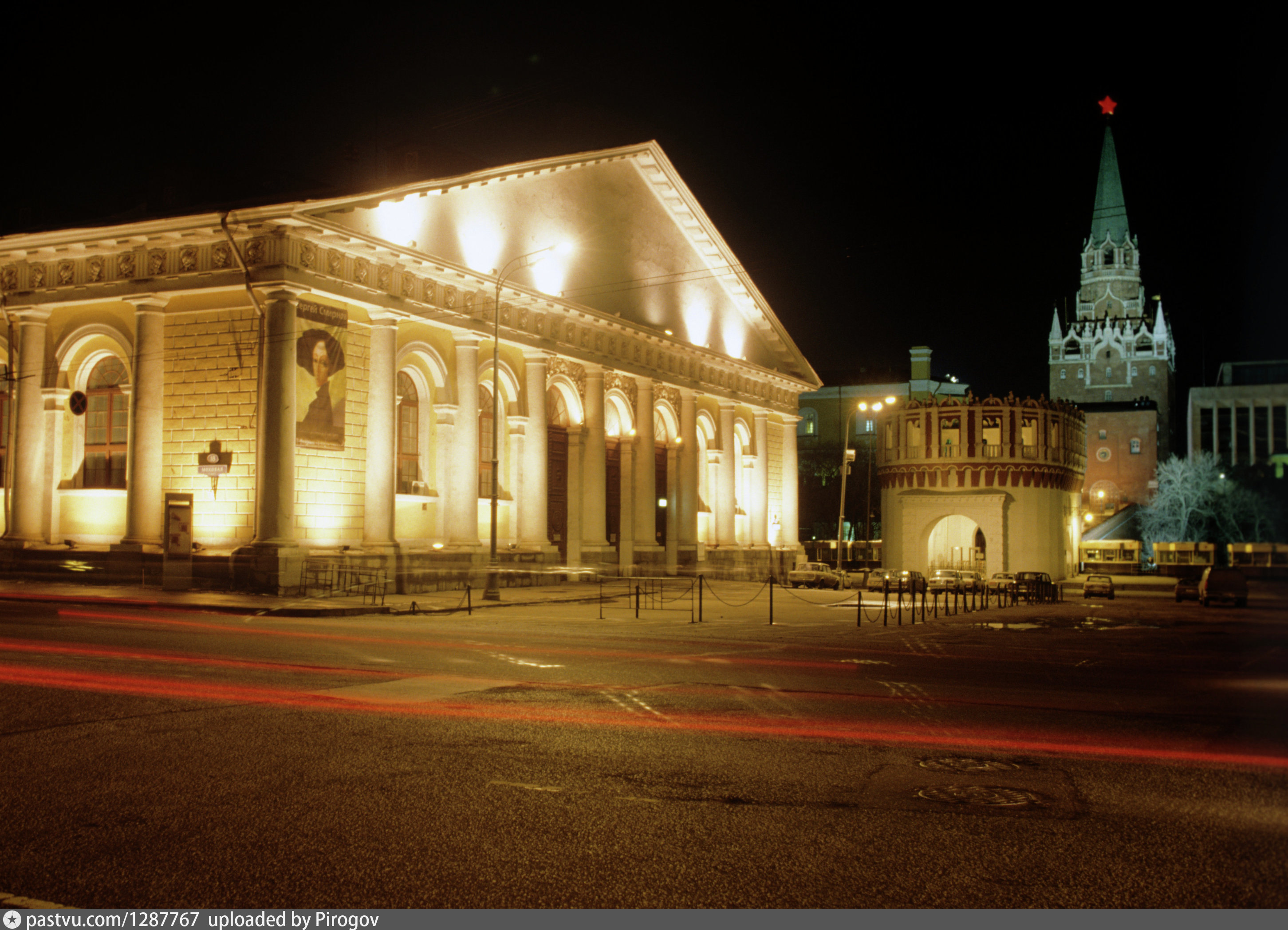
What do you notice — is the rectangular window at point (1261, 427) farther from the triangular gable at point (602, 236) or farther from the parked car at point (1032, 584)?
the parked car at point (1032, 584)

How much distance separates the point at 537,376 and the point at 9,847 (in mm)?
33294

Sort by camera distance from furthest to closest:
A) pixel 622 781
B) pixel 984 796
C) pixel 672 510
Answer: pixel 672 510
pixel 622 781
pixel 984 796

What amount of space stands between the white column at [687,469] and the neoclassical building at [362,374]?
2075 millimetres

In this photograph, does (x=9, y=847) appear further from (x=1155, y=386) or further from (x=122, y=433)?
(x=1155, y=386)

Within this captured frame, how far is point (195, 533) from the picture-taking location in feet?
96.5

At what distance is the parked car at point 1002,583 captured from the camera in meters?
40.8

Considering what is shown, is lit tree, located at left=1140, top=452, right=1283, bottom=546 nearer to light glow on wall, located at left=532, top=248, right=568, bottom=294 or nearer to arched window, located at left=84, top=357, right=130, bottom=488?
light glow on wall, located at left=532, top=248, right=568, bottom=294

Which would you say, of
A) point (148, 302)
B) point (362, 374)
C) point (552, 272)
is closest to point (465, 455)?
point (362, 374)

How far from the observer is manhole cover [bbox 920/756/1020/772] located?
841cm

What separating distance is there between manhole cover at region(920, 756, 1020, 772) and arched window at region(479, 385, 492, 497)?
29.7m

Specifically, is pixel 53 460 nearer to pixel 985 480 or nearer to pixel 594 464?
pixel 594 464

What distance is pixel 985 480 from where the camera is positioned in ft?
175

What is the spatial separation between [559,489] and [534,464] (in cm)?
407

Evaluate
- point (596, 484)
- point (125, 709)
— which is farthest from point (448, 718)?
point (596, 484)
